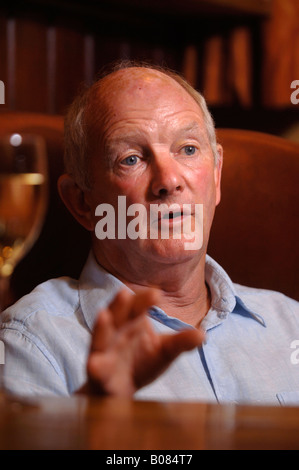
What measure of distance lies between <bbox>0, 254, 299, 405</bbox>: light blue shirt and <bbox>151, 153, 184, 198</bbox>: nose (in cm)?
16

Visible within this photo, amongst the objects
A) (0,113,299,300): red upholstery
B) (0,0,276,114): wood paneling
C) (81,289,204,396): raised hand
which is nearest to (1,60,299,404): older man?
(0,113,299,300): red upholstery

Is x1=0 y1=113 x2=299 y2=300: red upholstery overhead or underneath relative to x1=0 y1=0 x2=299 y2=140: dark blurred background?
underneath

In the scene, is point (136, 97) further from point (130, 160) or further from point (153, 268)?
point (153, 268)

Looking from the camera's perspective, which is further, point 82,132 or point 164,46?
point 164,46

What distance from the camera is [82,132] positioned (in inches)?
43.8

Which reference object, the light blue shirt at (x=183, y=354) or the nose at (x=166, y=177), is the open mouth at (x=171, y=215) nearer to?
the nose at (x=166, y=177)

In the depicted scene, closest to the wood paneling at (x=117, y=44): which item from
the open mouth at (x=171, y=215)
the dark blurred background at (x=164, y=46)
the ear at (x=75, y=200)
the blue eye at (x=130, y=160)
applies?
the dark blurred background at (x=164, y=46)

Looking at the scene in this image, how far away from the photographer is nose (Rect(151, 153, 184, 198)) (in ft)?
3.24

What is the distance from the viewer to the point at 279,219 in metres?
1.30

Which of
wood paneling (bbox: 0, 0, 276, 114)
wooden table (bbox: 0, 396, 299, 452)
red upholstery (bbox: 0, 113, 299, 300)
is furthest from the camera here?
wood paneling (bbox: 0, 0, 276, 114)

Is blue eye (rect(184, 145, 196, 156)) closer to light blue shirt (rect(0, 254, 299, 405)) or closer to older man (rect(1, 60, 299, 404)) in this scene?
older man (rect(1, 60, 299, 404))

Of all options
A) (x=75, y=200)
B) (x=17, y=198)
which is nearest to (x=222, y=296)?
(x=75, y=200)

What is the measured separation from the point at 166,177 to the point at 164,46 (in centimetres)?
132

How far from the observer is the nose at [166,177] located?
989 mm
